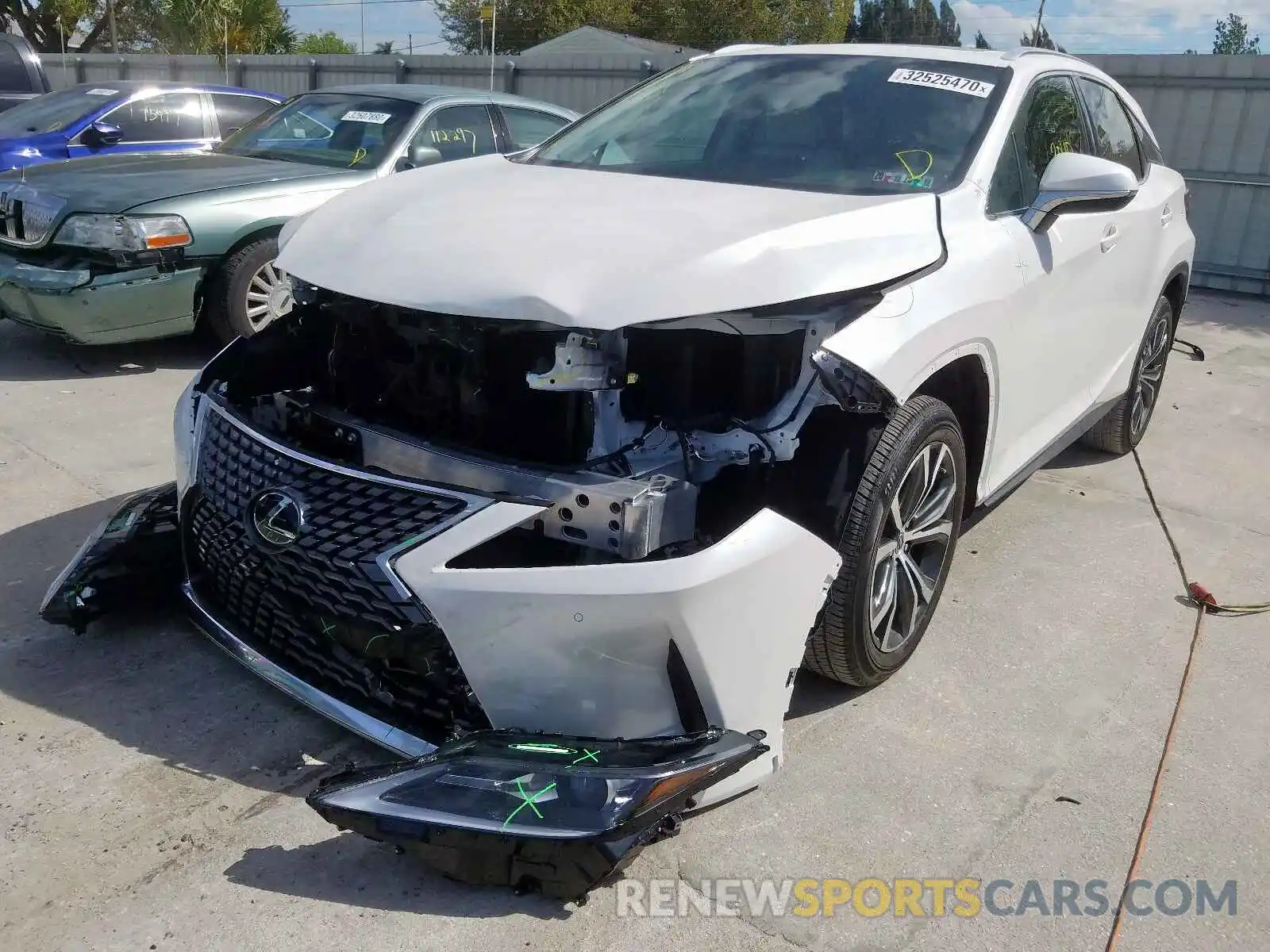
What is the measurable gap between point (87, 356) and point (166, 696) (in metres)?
4.01

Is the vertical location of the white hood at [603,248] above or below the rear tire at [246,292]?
above

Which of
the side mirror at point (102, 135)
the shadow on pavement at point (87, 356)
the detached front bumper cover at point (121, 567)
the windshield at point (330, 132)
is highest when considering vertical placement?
the windshield at point (330, 132)

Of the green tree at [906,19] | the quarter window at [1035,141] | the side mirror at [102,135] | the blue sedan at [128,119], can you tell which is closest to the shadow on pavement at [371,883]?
the quarter window at [1035,141]

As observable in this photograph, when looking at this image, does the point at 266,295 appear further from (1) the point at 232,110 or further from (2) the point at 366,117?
(1) the point at 232,110

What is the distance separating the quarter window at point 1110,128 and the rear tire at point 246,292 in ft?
12.9

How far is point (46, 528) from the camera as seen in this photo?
3.91 m

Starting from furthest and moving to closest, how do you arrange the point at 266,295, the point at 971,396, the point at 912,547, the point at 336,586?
the point at 266,295
the point at 971,396
the point at 912,547
the point at 336,586

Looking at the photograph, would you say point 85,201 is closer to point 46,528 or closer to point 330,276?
point 46,528

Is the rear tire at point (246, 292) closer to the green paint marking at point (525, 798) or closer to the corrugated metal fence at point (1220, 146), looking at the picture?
the green paint marking at point (525, 798)

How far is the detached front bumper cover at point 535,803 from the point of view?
210cm

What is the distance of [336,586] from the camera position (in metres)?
2.44

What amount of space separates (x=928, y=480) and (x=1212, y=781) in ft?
3.50

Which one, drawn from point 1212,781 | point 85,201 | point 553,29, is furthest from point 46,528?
point 553,29

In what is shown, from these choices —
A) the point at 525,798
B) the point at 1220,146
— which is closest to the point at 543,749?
the point at 525,798
